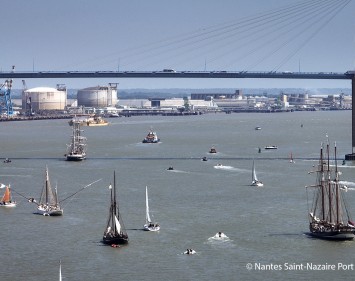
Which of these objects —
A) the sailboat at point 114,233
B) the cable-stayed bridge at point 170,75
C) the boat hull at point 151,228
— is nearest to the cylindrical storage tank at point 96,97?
the cable-stayed bridge at point 170,75

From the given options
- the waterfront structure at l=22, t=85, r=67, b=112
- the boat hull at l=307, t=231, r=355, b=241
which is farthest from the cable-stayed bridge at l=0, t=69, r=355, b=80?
the waterfront structure at l=22, t=85, r=67, b=112

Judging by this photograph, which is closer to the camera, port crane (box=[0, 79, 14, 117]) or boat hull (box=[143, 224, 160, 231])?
boat hull (box=[143, 224, 160, 231])

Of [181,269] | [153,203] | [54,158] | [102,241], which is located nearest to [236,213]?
[153,203]

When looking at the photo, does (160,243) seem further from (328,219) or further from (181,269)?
(328,219)

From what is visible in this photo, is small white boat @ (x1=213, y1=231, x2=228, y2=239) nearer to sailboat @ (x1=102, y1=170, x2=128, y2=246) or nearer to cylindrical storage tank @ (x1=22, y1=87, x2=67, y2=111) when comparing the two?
sailboat @ (x1=102, y1=170, x2=128, y2=246)

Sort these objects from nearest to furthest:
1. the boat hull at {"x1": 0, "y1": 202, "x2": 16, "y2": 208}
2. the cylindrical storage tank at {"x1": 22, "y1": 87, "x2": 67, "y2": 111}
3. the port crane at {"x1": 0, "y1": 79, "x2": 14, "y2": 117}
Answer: the boat hull at {"x1": 0, "y1": 202, "x2": 16, "y2": 208} < the port crane at {"x1": 0, "y1": 79, "x2": 14, "y2": 117} < the cylindrical storage tank at {"x1": 22, "y1": 87, "x2": 67, "y2": 111}

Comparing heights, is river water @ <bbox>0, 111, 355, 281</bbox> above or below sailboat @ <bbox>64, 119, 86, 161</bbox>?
below
